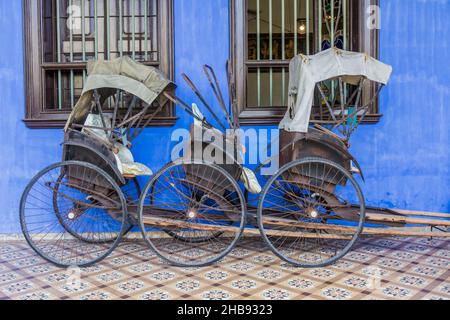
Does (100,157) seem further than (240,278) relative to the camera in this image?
Yes

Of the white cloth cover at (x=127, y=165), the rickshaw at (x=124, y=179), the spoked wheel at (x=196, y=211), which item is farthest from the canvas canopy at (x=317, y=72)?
the white cloth cover at (x=127, y=165)

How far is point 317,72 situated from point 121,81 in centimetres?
181

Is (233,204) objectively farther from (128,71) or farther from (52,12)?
(52,12)

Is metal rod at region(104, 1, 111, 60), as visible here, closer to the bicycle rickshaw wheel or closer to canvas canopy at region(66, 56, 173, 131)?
canvas canopy at region(66, 56, 173, 131)

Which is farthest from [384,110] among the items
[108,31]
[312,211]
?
[108,31]

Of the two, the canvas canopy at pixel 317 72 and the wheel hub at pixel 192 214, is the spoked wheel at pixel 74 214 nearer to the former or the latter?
the wheel hub at pixel 192 214

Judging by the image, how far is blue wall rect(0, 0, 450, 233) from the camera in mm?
5336

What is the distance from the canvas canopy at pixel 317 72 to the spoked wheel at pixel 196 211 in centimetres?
85

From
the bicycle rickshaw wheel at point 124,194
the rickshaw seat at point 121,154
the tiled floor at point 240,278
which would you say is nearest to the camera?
the tiled floor at point 240,278

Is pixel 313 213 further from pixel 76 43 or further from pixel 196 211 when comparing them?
pixel 76 43

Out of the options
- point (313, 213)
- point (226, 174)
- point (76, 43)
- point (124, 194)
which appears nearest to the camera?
point (226, 174)

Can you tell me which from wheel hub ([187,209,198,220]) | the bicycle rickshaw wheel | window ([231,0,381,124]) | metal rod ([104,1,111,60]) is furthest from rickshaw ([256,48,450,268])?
metal rod ([104,1,111,60])

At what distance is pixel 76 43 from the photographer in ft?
18.4

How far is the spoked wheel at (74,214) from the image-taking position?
4348 mm
